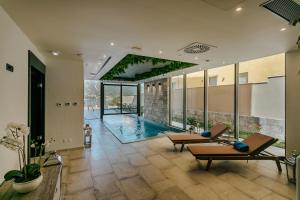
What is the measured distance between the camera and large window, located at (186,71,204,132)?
6.90 m

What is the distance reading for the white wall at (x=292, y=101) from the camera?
12.0ft

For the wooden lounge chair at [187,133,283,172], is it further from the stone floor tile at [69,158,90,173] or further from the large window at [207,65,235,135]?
the stone floor tile at [69,158,90,173]

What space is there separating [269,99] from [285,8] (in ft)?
11.2

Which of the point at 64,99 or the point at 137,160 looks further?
the point at 64,99

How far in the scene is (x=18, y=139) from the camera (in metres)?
1.55

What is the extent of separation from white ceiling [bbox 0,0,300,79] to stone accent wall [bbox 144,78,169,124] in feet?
19.1

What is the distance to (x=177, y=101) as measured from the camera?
852cm

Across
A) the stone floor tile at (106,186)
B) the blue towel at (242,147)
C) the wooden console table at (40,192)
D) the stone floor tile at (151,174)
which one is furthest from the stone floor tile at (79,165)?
the blue towel at (242,147)

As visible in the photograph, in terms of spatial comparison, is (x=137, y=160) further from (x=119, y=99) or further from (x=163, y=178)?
(x=119, y=99)

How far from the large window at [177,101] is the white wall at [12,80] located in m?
6.63

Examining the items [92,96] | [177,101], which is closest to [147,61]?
[177,101]

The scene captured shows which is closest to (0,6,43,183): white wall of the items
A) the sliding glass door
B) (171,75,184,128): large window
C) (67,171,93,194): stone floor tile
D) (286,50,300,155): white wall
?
(67,171,93,194): stone floor tile

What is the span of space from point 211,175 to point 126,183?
183 centimetres

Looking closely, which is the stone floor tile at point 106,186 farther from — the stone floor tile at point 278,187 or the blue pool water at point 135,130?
the stone floor tile at point 278,187
